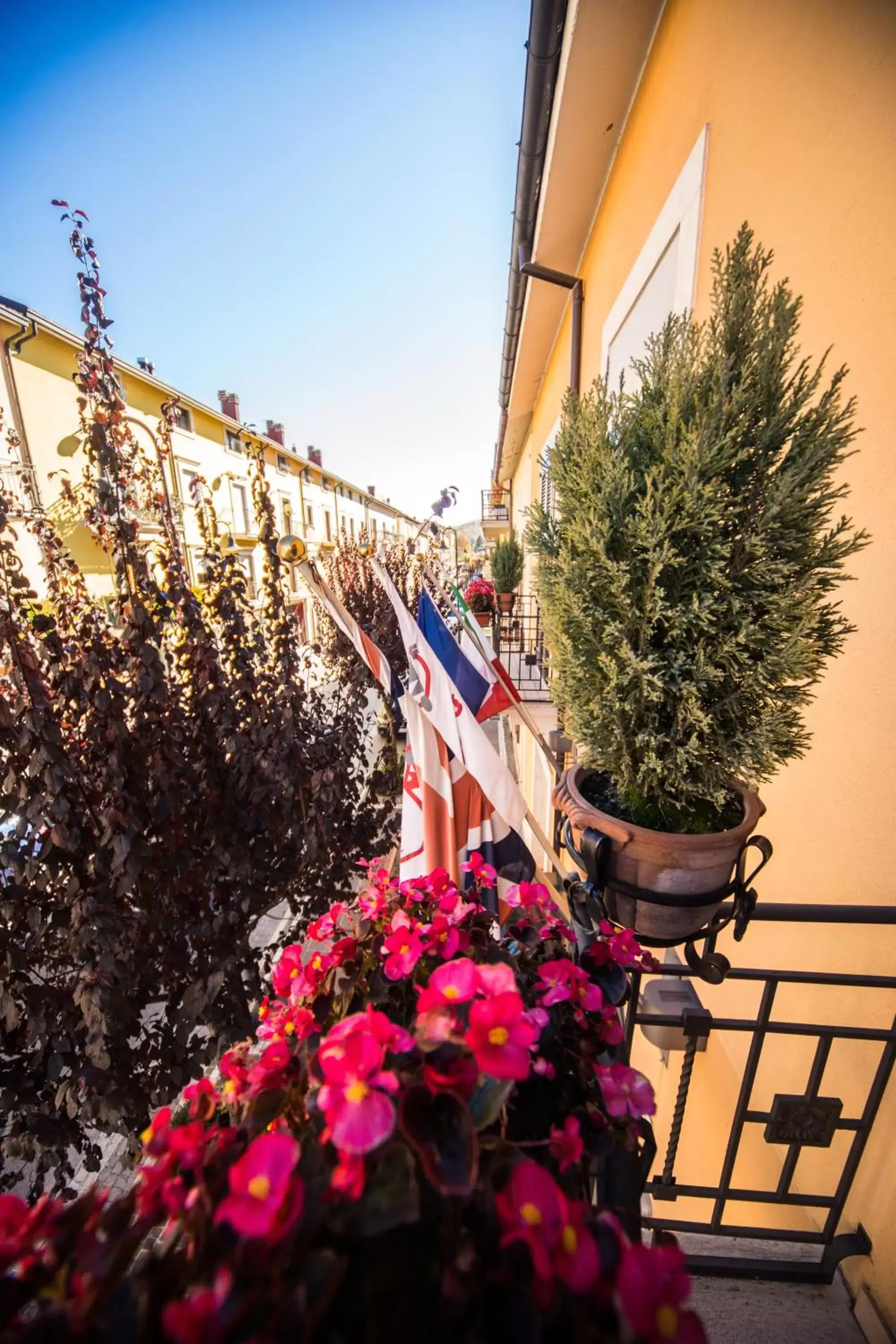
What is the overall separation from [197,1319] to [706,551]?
1.44m

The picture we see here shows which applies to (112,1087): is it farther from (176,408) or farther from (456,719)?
(176,408)

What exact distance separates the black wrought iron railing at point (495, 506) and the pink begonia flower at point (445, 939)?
19762mm

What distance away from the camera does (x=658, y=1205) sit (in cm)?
292

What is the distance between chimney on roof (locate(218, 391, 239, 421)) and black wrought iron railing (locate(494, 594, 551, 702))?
16.0 metres

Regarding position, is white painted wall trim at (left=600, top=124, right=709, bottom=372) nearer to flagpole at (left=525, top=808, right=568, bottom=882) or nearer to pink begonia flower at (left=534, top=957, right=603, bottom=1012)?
flagpole at (left=525, top=808, right=568, bottom=882)

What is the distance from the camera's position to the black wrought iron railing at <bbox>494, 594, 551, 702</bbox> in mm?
6773

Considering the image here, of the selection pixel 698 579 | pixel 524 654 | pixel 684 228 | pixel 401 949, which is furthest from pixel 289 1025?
pixel 524 654

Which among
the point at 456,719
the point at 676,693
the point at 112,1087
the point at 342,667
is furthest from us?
the point at 342,667

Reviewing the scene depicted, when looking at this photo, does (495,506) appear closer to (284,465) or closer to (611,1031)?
(284,465)

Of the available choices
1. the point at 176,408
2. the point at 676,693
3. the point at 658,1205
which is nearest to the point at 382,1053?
the point at 676,693

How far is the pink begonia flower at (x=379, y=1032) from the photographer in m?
0.71

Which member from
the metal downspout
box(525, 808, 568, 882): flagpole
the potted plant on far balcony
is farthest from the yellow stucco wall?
the metal downspout

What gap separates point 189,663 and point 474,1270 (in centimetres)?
253

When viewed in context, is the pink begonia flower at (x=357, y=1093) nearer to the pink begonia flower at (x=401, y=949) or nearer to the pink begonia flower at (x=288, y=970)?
the pink begonia flower at (x=401, y=949)
